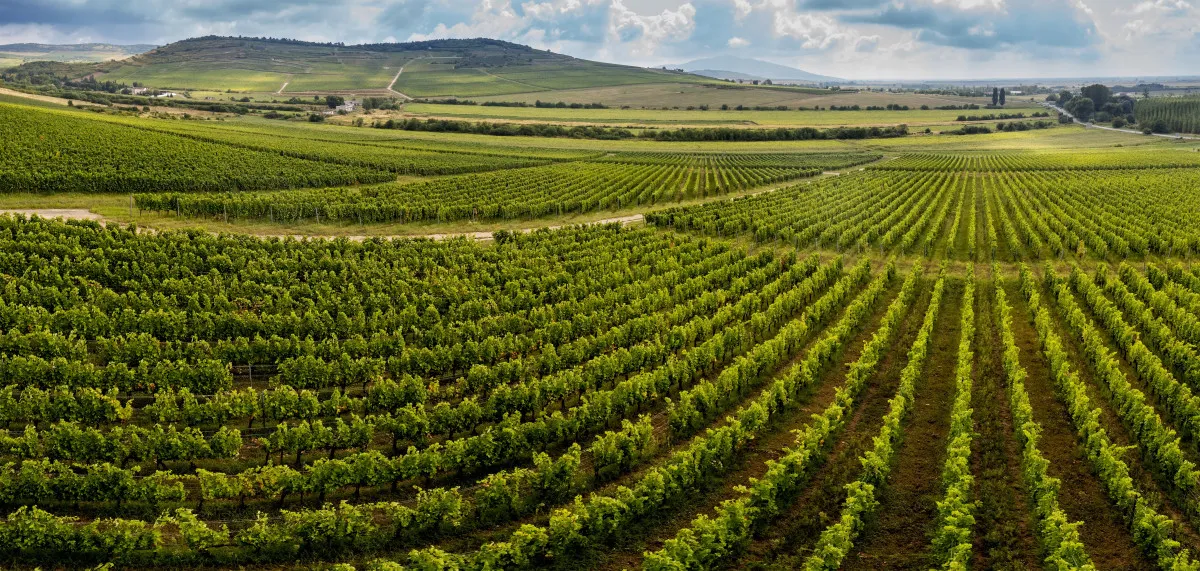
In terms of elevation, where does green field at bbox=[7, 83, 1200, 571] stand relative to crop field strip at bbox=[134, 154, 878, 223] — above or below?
below

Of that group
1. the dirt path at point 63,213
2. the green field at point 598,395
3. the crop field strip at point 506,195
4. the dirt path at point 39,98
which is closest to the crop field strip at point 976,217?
the green field at point 598,395

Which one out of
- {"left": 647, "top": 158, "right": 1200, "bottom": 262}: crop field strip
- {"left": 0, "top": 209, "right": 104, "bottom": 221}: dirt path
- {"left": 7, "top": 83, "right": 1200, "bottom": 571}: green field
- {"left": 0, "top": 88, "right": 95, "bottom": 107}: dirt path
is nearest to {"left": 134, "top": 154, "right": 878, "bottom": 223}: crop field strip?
{"left": 7, "top": 83, "right": 1200, "bottom": 571}: green field

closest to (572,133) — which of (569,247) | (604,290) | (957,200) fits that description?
(957,200)

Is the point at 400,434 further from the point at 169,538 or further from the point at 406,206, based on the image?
the point at 406,206

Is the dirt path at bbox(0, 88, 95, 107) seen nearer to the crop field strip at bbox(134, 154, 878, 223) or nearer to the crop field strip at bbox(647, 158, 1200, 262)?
the crop field strip at bbox(134, 154, 878, 223)

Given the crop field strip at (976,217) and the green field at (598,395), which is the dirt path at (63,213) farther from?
the crop field strip at (976,217)

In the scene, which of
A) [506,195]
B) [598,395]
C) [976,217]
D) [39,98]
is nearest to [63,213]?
[506,195]

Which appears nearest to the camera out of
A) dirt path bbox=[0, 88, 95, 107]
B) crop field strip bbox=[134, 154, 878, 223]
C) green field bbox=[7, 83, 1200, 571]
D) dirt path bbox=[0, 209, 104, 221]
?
green field bbox=[7, 83, 1200, 571]

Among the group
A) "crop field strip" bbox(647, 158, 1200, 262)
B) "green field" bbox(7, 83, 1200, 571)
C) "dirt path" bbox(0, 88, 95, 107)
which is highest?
"dirt path" bbox(0, 88, 95, 107)
